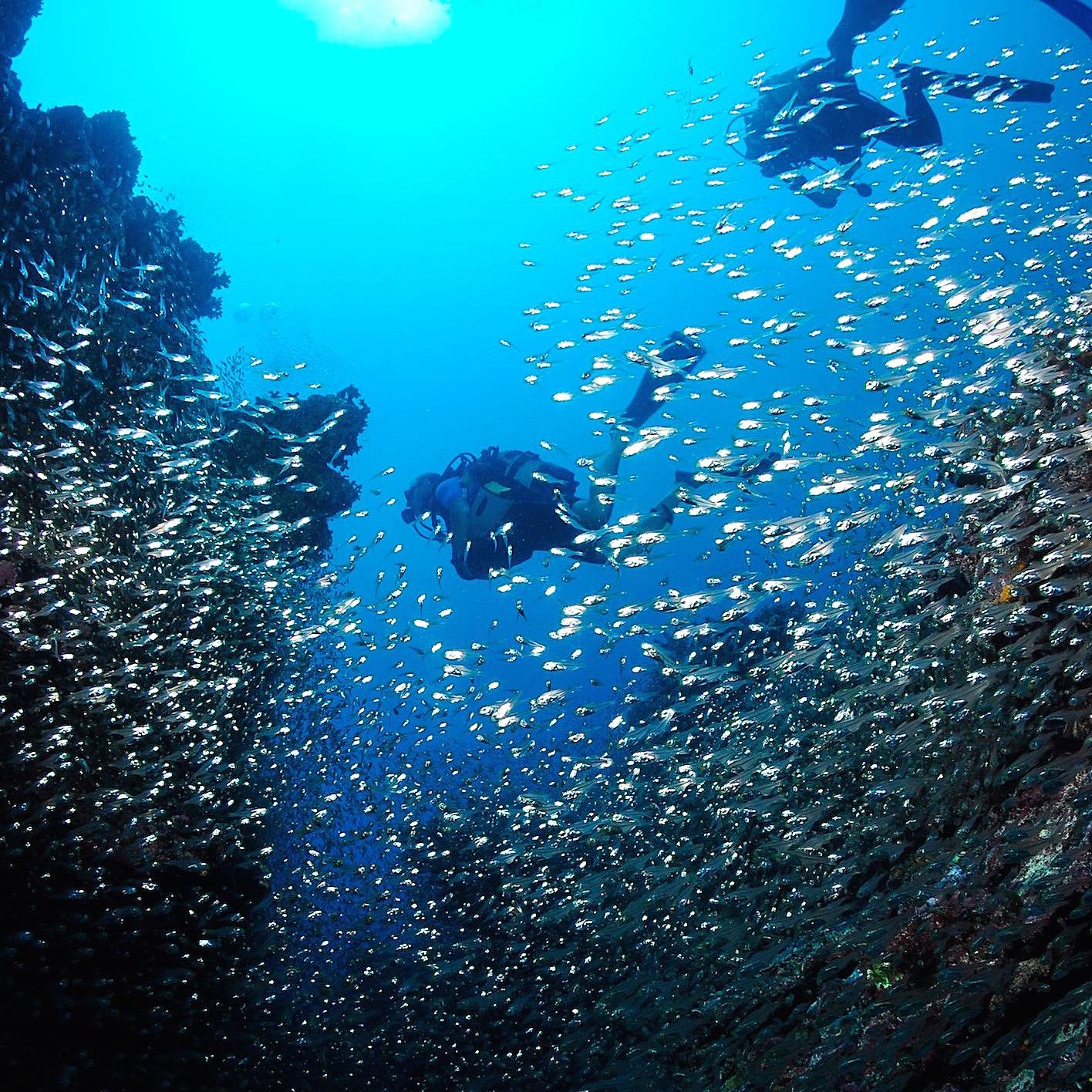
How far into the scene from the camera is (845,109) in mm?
10039

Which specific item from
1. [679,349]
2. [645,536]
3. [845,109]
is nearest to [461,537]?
[645,536]

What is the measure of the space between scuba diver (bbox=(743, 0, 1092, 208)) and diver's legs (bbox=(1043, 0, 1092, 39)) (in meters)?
0.01

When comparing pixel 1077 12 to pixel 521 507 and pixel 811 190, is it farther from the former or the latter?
pixel 521 507

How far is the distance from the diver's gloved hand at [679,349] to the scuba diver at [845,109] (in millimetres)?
2854

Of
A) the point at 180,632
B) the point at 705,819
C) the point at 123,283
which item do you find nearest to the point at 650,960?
the point at 705,819

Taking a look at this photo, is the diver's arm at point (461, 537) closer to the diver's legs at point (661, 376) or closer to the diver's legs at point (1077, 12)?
the diver's legs at point (661, 376)

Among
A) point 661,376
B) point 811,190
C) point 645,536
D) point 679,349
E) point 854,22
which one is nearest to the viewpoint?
point 645,536

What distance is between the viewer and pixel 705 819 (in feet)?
28.0

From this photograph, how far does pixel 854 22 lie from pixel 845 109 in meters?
1.58

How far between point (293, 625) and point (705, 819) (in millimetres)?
6687

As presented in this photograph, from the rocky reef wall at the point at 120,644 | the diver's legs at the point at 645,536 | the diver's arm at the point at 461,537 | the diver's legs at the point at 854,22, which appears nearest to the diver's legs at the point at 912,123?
the diver's legs at the point at 854,22

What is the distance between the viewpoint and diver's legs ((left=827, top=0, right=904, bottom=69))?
10180 millimetres

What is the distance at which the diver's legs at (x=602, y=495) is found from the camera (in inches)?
406

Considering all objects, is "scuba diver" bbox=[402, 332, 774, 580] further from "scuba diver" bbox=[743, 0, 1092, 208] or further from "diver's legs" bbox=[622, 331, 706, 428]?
"scuba diver" bbox=[743, 0, 1092, 208]
